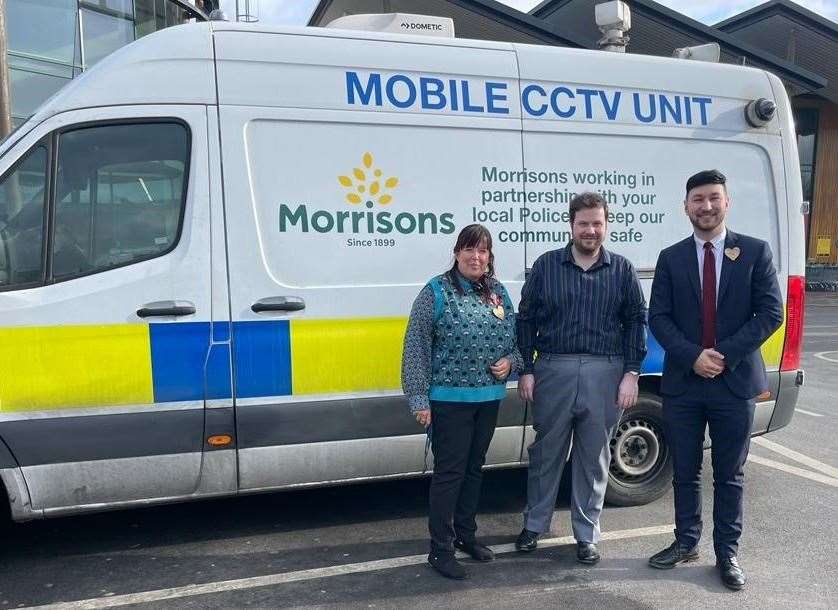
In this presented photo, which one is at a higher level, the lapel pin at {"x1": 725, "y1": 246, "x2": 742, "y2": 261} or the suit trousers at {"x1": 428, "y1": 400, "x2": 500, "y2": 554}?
the lapel pin at {"x1": 725, "y1": 246, "x2": 742, "y2": 261}

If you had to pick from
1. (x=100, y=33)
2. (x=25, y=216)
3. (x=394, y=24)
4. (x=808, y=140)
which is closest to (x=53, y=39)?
(x=100, y=33)

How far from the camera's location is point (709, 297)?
133 inches

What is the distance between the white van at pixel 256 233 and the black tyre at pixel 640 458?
2.15 feet

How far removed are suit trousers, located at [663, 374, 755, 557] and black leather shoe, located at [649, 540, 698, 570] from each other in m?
0.04

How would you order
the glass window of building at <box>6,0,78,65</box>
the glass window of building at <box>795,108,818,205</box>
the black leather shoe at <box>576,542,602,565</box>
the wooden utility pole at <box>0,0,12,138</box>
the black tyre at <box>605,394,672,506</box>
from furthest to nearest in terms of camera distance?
1. the glass window of building at <box>795,108,818,205</box>
2. the glass window of building at <box>6,0,78,65</box>
3. the wooden utility pole at <box>0,0,12,138</box>
4. the black tyre at <box>605,394,672,506</box>
5. the black leather shoe at <box>576,542,602,565</box>

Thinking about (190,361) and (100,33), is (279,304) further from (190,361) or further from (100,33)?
(100,33)

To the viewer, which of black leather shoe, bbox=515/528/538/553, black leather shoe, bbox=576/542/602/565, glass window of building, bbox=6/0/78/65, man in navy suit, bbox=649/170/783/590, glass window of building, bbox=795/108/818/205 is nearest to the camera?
man in navy suit, bbox=649/170/783/590

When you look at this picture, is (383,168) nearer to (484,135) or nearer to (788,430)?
(484,135)

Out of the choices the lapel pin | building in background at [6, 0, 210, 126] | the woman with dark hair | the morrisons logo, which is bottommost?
the woman with dark hair

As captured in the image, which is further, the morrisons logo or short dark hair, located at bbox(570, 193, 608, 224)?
the morrisons logo

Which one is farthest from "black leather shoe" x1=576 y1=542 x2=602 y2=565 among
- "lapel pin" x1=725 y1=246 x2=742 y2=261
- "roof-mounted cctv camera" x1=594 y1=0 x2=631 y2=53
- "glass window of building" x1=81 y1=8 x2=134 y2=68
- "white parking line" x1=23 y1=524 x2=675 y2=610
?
"glass window of building" x1=81 y1=8 x2=134 y2=68

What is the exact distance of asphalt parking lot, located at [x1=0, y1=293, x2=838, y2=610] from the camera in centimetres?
327

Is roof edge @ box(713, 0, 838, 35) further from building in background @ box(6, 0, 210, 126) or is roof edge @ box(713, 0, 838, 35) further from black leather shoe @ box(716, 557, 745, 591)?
black leather shoe @ box(716, 557, 745, 591)

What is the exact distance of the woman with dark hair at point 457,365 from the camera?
3.28 m
